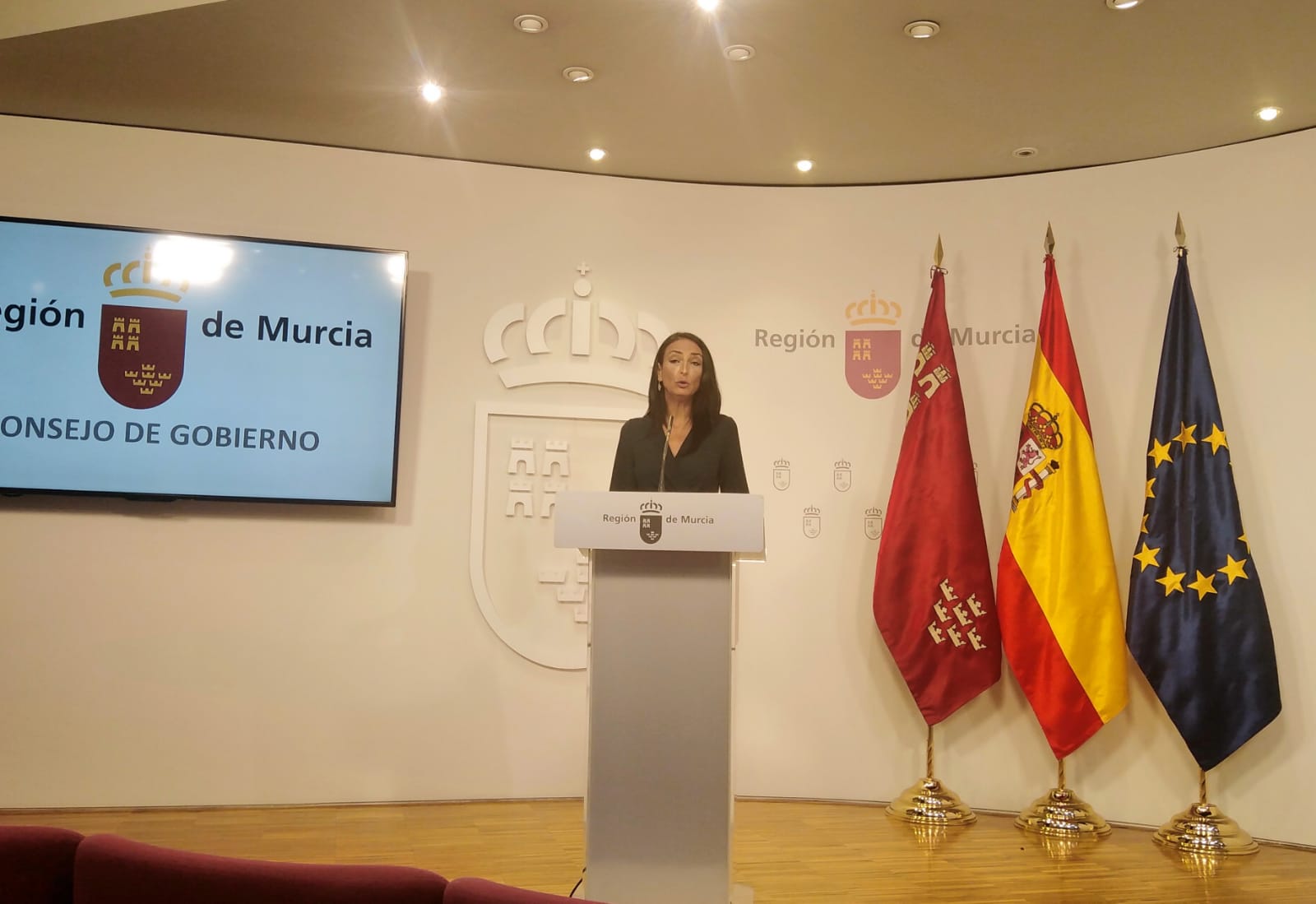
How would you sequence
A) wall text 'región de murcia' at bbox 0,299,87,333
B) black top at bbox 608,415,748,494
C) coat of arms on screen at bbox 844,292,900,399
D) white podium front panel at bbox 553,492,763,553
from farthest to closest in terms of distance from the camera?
coat of arms on screen at bbox 844,292,900,399
wall text 'región de murcia' at bbox 0,299,87,333
black top at bbox 608,415,748,494
white podium front panel at bbox 553,492,763,553

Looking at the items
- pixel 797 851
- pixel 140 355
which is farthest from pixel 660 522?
pixel 140 355

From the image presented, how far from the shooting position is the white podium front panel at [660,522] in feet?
9.37

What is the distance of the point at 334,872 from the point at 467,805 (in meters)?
3.51

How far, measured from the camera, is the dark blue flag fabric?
430cm

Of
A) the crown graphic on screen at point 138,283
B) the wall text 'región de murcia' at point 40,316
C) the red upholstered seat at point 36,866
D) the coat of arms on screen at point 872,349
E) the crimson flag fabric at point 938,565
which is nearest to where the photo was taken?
the red upholstered seat at point 36,866

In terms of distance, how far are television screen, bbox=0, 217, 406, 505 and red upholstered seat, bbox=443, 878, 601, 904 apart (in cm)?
353

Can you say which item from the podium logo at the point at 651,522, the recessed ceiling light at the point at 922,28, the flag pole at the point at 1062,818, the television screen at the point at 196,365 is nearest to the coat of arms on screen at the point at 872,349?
the recessed ceiling light at the point at 922,28

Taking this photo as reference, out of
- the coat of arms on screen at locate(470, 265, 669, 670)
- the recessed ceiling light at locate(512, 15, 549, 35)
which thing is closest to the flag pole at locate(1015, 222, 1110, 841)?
the coat of arms on screen at locate(470, 265, 669, 670)

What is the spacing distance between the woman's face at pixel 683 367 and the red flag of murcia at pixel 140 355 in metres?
2.31

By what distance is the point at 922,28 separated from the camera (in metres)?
3.82

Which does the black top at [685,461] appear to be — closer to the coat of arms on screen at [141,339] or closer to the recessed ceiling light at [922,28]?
the recessed ceiling light at [922,28]

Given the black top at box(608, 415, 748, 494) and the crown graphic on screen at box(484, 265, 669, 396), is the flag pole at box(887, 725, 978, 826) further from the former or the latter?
the crown graphic on screen at box(484, 265, 669, 396)

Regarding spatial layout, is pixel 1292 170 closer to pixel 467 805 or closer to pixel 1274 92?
pixel 1274 92

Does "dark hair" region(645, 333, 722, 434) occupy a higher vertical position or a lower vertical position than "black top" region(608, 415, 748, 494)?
higher
